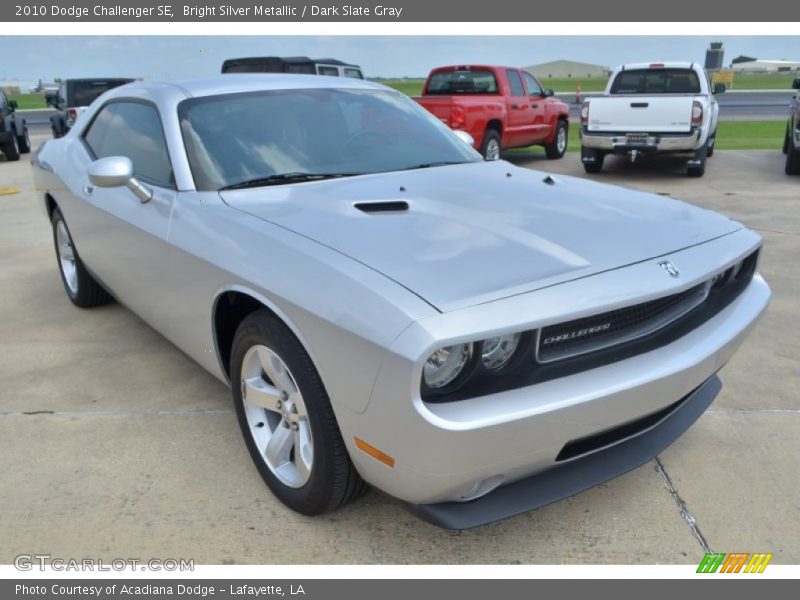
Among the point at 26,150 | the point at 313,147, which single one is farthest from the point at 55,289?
the point at 26,150

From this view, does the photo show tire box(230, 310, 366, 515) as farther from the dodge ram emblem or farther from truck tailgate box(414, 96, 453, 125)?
truck tailgate box(414, 96, 453, 125)

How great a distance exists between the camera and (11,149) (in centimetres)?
1484

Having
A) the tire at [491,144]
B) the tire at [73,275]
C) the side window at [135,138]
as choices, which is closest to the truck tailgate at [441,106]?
the tire at [491,144]

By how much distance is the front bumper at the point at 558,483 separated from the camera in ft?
7.05

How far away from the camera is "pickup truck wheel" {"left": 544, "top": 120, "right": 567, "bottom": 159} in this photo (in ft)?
45.9

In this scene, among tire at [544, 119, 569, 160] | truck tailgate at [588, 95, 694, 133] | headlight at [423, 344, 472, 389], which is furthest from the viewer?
tire at [544, 119, 569, 160]

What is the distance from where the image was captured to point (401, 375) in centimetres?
188

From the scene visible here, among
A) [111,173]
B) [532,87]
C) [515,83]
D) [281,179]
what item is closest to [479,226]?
[281,179]

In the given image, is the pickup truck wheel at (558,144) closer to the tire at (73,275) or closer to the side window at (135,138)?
the tire at (73,275)

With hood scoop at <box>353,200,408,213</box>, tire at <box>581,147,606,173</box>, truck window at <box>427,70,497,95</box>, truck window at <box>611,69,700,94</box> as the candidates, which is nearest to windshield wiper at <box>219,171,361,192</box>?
hood scoop at <box>353,200,408,213</box>

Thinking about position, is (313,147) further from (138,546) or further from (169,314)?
(138,546)

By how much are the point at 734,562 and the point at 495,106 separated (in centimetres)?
1042

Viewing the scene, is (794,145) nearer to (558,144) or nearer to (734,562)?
(558,144)

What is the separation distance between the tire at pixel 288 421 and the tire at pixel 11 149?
1448 cm
